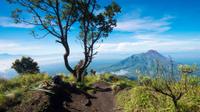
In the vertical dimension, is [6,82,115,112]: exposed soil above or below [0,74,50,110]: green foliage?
below

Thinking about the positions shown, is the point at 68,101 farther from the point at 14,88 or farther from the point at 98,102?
the point at 14,88

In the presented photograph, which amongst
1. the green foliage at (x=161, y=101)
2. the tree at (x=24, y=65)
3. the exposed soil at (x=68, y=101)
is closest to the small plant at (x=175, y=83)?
the green foliage at (x=161, y=101)

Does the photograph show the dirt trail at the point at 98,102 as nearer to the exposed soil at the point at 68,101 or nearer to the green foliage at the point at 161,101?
the exposed soil at the point at 68,101

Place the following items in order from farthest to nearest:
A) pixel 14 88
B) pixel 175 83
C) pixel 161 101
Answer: pixel 14 88 → pixel 161 101 → pixel 175 83

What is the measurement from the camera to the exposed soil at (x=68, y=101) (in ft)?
53.9

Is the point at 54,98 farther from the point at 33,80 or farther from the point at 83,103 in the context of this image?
the point at 33,80

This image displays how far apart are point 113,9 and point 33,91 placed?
16123 mm

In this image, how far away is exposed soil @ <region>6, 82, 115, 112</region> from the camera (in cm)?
1642

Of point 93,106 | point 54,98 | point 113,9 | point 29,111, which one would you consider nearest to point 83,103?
point 93,106

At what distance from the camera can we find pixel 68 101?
20031mm

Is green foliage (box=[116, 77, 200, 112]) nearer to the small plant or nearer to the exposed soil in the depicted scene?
the small plant

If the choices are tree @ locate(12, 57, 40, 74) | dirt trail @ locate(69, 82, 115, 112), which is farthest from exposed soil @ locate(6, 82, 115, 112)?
tree @ locate(12, 57, 40, 74)

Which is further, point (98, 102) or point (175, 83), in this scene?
point (98, 102)

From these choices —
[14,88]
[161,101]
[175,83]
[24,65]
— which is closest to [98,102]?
[14,88]
